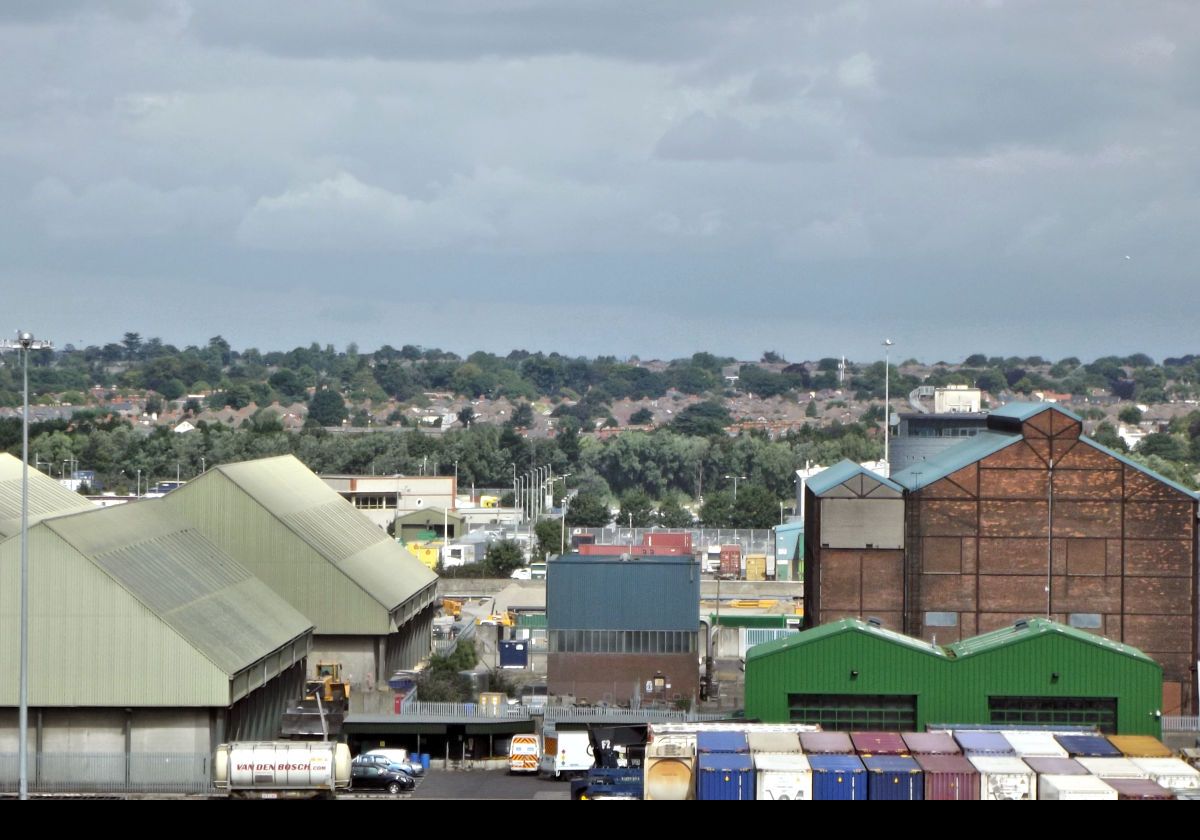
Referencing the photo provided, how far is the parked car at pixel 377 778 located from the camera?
3478 cm

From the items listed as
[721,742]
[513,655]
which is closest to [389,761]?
[721,742]

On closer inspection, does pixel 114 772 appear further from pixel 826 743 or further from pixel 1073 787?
pixel 1073 787

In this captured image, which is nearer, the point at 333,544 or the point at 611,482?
the point at 333,544

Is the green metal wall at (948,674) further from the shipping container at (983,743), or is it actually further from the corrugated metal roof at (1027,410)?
the corrugated metal roof at (1027,410)

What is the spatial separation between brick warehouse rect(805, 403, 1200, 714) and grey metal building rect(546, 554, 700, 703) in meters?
4.46

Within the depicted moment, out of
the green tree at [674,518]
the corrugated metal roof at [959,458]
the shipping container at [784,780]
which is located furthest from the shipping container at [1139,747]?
the green tree at [674,518]

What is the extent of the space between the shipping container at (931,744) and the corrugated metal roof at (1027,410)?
688 inches

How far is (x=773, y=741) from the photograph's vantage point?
31.2 m

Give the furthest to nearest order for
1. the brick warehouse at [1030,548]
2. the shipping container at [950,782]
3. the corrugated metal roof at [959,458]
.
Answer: the corrugated metal roof at [959,458] < the brick warehouse at [1030,548] < the shipping container at [950,782]

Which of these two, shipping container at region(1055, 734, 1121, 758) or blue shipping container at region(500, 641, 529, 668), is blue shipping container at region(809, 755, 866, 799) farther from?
blue shipping container at region(500, 641, 529, 668)
